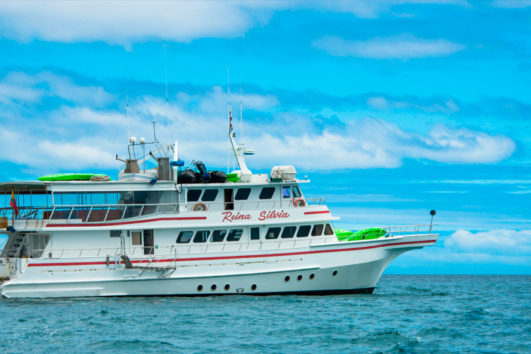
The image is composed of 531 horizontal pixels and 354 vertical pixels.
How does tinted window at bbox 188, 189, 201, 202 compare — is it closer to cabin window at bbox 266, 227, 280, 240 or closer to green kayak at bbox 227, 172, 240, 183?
green kayak at bbox 227, 172, 240, 183

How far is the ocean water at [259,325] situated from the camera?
17922 mm

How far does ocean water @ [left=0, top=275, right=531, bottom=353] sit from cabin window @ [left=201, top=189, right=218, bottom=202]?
412 centimetres

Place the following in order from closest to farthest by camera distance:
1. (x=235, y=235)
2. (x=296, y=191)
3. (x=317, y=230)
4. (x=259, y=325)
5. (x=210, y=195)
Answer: (x=259, y=325) → (x=235, y=235) → (x=210, y=195) → (x=317, y=230) → (x=296, y=191)

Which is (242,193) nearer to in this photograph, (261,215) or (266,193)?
(266,193)

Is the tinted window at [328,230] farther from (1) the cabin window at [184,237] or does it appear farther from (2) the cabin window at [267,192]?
(1) the cabin window at [184,237]

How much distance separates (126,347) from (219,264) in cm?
868

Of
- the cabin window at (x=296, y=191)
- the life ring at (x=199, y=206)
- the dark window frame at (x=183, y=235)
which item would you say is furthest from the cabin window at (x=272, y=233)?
the dark window frame at (x=183, y=235)

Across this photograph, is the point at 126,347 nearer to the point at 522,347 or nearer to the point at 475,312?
the point at 522,347

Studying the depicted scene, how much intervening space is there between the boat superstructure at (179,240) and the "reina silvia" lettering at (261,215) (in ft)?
0.13

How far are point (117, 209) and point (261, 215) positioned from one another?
5.92 metres

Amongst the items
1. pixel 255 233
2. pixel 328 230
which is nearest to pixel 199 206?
pixel 255 233

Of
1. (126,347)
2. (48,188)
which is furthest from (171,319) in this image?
(48,188)

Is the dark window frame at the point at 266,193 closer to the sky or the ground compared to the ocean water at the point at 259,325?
closer to the sky

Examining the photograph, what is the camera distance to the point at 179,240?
26.5 m
